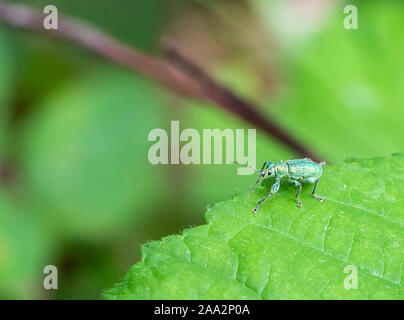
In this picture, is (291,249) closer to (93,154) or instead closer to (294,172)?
(294,172)

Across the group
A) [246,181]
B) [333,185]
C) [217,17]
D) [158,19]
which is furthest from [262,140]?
[333,185]

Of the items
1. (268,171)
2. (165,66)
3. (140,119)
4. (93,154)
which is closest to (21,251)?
(93,154)

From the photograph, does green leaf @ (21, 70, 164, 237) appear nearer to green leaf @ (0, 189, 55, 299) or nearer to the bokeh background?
the bokeh background

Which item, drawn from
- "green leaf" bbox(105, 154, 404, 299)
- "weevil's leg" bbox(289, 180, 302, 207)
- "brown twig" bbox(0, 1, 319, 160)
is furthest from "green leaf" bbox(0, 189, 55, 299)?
"green leaf" bbox(105, 154, 404, 299)

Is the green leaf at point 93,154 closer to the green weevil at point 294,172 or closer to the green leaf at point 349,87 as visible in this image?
the green leaf at point 349,87
